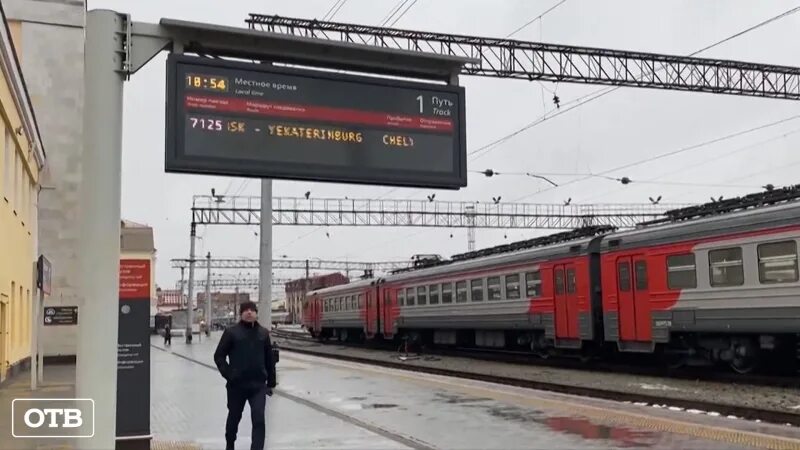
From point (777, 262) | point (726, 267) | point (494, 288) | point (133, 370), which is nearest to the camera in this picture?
point (133, 370)

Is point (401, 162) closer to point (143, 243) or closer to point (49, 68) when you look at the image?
point (143, 243)

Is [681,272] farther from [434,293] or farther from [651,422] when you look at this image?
[434,293]

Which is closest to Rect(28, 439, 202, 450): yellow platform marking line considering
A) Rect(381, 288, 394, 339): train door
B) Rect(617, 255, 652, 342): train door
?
Rect(617, 255, 652, 342): train door

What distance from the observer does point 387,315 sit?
1404 inches

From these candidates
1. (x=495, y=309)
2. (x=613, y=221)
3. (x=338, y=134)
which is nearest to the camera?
(x=338, y=134)

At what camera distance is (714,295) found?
1653cm

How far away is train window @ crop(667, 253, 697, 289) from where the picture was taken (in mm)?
17156

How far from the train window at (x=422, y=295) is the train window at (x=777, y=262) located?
16.9 m

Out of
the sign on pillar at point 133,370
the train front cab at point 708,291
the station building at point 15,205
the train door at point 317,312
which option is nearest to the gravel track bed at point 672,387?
the train front cab at point 708,291

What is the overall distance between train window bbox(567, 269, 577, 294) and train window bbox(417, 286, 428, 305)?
10.4 m

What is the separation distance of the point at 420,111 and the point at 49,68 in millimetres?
31863

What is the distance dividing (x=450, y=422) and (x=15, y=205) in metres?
16.7

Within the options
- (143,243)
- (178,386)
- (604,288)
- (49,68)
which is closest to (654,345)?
(604,288)

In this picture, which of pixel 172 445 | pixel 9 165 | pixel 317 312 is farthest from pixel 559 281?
pixel 317 312
